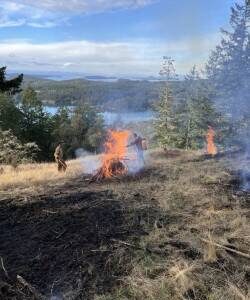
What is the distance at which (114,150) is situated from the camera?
1591 centimetres

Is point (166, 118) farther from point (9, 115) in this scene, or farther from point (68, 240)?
point (68, 240)

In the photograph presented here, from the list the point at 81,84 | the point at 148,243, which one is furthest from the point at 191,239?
the point at 81,84

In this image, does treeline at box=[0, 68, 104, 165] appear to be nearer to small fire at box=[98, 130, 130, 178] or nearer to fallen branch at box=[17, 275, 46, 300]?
small fire at box=[98, 130, 130, 178]

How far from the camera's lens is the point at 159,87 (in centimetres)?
4575

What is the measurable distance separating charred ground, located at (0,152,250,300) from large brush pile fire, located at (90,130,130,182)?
145 centimetres

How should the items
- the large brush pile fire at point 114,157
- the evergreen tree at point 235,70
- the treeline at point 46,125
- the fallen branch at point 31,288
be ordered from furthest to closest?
the treeline at point 46,125 → the evergreen tree at point 235,70 → the large brush pile fire at point 114,157 → the fallen branch at point 31,288

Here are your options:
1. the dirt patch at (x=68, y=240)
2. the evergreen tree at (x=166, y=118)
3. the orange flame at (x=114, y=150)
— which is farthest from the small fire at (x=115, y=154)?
the evergreen tree at (x=166, y=118)

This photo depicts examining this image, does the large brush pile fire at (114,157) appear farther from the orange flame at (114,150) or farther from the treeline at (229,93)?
the treeline at (229,93)

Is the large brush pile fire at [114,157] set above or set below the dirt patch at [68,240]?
above

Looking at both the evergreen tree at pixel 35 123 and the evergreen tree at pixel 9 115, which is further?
the evergreen tree at pixel 35 123

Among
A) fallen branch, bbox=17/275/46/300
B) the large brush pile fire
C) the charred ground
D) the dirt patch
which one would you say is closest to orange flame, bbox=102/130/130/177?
the large brush pile fire

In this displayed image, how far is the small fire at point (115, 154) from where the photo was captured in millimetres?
14875

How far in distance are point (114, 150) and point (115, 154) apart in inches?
→ 13.5

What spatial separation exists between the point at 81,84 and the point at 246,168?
11.2 metres
